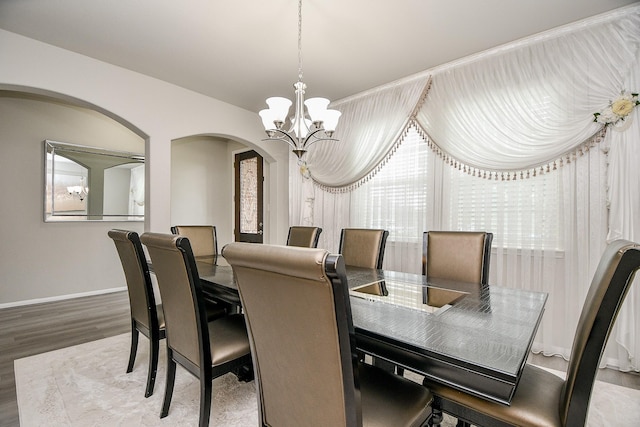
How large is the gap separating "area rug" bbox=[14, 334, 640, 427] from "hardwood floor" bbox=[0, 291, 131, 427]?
0.07 m

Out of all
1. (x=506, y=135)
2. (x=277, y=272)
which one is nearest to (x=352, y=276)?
(x=277, y=272)

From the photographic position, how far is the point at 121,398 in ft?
6.09

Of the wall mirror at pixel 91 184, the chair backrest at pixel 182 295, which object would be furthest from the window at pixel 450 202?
the wall mirror at pixel 91 184

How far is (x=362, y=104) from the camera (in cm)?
365

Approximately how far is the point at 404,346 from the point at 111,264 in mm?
4663

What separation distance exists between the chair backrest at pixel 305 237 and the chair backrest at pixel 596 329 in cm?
198

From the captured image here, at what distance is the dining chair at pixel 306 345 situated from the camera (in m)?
0.75

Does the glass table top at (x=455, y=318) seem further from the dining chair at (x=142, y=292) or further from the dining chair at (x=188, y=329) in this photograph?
the dining chair at (x=142, y=292)

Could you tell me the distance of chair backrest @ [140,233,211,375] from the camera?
1.34m

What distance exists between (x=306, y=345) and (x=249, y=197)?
4.66 metres

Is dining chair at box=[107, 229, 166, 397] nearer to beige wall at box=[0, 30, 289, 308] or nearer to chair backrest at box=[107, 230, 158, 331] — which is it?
chair backrest at box=[107, 230, 158, 331]

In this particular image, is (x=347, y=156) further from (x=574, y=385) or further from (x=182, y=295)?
(x=574, y=385)

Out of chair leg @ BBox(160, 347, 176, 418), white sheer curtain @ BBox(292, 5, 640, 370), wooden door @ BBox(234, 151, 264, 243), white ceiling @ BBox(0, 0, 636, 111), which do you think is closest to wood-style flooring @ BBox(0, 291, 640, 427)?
white sheer curtain @ BBox(292, 5, 640, 370)

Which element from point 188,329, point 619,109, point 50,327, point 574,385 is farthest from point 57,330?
point 619,109
